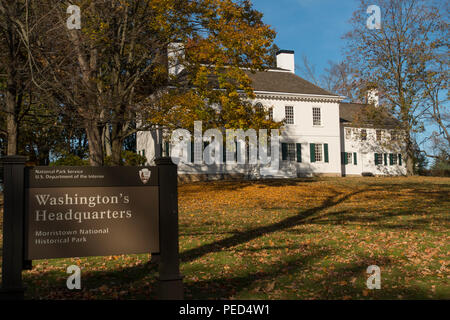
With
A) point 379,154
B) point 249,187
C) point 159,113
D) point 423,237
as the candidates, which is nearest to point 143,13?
point 159,113

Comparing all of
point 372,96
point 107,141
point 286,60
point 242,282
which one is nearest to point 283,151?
point 372,96

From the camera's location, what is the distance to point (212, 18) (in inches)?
813

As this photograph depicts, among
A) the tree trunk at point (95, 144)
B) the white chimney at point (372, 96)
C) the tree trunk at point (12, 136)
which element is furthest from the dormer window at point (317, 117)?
the tree trunk at point (12, 136)

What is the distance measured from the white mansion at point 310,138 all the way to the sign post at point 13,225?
2636cm

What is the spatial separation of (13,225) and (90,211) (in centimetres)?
87

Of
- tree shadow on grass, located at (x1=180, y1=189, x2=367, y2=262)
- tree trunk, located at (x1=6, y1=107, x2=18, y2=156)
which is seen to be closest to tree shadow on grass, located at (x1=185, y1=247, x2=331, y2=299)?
tree shadow on grass, located at (x1=180, y1=189, x2=367, y2=262)

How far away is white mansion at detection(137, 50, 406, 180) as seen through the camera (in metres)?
33.6

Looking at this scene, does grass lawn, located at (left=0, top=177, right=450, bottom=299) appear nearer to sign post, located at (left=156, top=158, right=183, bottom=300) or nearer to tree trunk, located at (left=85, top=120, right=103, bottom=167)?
sign post, located at (left=156, top=158, right=183, bottom=300)

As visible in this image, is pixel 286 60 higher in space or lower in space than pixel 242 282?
higher

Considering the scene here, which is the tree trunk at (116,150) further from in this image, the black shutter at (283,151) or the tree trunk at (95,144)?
the black shutter at (283,151)

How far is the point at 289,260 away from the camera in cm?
826

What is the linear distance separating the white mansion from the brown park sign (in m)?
26.0

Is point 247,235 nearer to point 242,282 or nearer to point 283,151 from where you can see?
point 242,282

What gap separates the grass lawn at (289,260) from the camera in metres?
6.52
